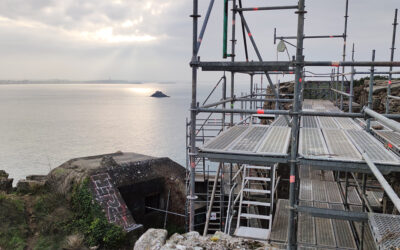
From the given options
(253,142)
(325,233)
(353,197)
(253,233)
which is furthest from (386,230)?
(353,197)

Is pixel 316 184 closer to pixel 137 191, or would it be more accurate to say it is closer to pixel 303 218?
pixel 303 218

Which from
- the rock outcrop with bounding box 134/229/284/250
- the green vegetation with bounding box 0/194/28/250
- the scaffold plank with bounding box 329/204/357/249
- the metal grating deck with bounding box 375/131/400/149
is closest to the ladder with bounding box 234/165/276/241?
the scaffold plank with bounding box 329/204/357/249

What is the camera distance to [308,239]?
24.1ft

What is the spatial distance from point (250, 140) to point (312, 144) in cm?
107

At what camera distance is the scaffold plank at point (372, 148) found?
4.45 metres

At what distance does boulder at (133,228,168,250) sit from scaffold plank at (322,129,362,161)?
8.73ft

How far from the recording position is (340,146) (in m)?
5.43

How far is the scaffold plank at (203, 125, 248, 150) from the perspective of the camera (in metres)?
5.41

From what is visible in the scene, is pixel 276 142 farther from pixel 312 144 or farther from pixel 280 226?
pixel 280 226

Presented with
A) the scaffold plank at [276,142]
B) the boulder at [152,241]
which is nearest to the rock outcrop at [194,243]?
the boulder at [152,241]

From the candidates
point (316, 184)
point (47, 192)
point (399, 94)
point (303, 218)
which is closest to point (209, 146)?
point (303, 218)

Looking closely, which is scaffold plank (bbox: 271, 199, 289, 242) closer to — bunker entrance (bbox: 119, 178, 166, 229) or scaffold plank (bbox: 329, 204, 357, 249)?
scaffold plank (bbox: 329, 204, 357, 249)

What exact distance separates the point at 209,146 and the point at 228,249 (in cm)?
196

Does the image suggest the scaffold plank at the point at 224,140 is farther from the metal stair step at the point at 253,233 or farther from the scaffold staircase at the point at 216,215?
the scaffold staircase at the point at 216,215
